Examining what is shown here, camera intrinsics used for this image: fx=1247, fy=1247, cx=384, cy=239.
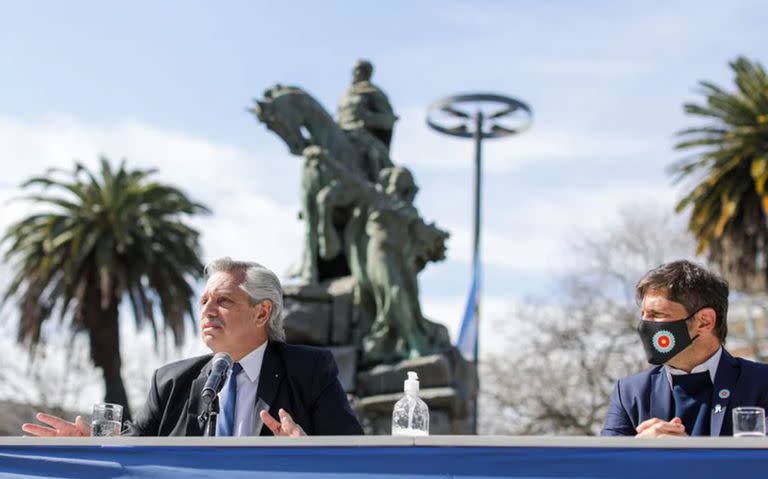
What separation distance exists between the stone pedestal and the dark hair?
8940 millimetres

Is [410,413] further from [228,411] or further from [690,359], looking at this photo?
[690,359]

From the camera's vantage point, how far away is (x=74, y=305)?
1040 inches

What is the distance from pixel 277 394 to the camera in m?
4.55

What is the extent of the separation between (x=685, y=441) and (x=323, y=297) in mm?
10951

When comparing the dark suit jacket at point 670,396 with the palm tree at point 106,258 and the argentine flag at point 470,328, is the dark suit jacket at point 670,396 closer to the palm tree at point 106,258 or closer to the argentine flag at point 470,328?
the argentine flag at point 470,328

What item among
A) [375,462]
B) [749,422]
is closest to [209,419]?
[375,462]

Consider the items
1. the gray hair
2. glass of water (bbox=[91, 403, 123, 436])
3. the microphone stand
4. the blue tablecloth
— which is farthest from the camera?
the gray hair

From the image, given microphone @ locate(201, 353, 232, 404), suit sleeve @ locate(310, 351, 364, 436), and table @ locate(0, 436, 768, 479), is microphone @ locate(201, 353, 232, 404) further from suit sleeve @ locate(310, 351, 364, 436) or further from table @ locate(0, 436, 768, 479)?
table @ locate(0, 436, 768, 479)

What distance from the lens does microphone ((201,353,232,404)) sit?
422 centimetres

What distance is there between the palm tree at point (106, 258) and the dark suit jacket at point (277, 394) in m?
20.5

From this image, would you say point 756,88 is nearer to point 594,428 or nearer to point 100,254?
point 594,428

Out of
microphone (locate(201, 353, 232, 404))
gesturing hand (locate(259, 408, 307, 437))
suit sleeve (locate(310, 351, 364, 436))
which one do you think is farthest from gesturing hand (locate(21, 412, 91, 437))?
suit sleeve (locate(310, 351, 364, 436))

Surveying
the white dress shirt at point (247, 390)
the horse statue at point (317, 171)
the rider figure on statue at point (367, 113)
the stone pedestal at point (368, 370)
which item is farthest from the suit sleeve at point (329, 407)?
the rider figure on statue at point (367, 113)

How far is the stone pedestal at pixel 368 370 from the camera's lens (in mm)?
13398
